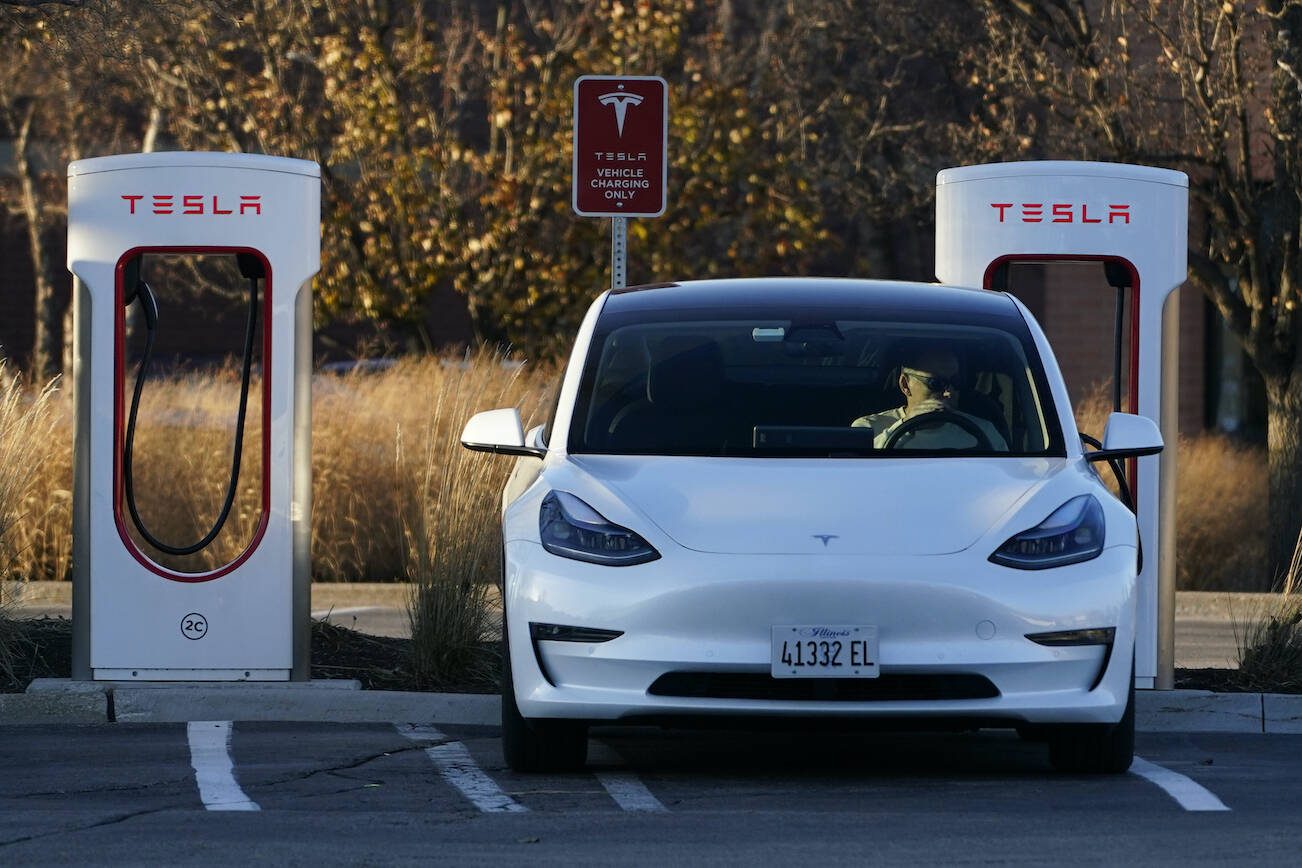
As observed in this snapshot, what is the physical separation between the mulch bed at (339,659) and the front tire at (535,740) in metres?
1.55

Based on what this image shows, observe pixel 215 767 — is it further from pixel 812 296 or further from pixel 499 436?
pixel 812 296

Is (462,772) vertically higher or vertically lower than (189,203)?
lower

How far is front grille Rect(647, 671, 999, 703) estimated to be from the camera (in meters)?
6.30

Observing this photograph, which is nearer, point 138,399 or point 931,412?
point 931,412

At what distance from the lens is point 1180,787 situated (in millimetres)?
6719

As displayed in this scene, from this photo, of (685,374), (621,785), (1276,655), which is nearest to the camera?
(621,785)

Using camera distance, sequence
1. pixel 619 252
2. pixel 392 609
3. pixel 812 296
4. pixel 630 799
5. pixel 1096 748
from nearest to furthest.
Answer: pixel 630 799 → pixel 1096 748 → pixel 812 296 → pixel 619 252 → pixel 392 609

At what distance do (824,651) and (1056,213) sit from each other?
292 cm

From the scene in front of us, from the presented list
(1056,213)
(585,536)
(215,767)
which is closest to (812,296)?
(1056,213)

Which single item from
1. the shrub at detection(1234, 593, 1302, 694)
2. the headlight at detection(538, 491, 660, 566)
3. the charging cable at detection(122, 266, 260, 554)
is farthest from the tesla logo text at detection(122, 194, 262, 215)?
the shrub at detection(1234, 593, 1302, 694)

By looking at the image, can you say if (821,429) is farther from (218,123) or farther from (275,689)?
(218,123)

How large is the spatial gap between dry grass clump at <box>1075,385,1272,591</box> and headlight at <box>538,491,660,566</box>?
7.68 metres

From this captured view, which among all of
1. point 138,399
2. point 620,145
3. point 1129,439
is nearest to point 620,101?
point 620,145

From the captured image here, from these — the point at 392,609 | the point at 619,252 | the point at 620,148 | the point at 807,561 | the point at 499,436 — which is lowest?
the point at 392,609
